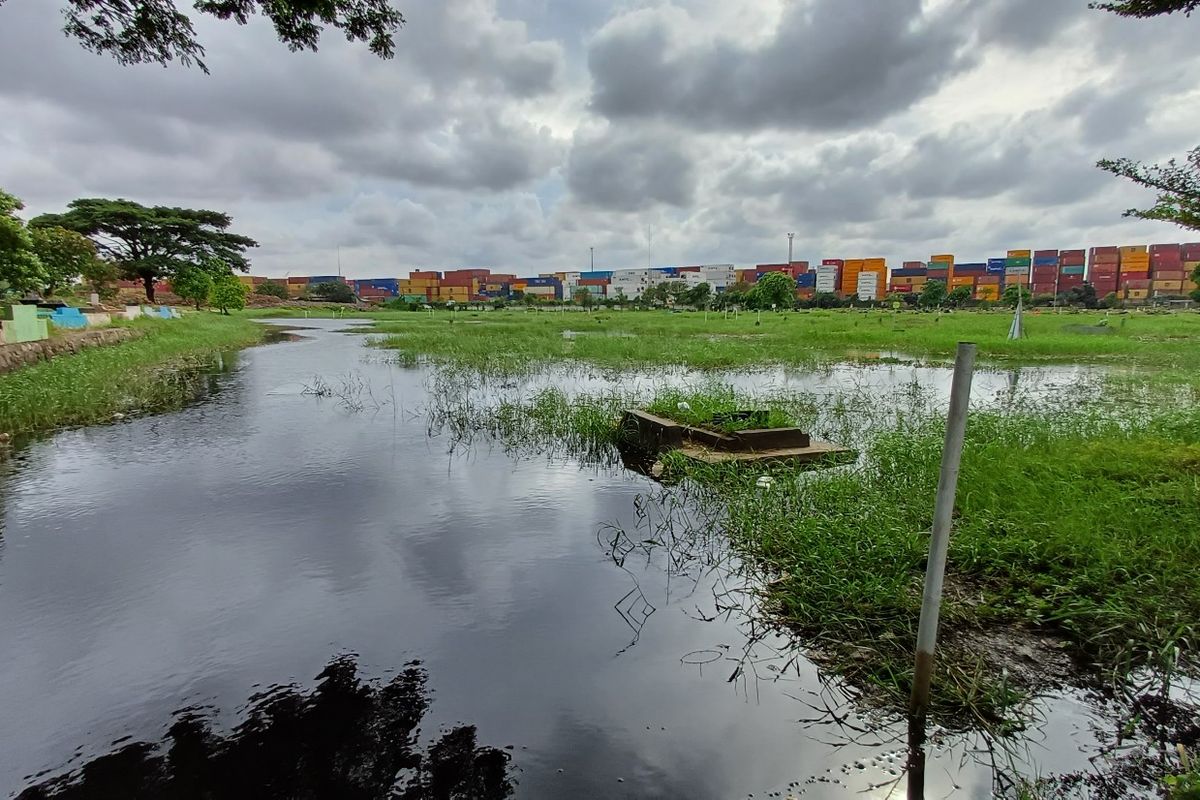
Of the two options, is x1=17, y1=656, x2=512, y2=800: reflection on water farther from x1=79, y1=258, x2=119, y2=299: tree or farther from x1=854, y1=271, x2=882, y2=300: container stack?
x1=854, y1=271, x2=882, y2=300: container stack

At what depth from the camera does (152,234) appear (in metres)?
37.9

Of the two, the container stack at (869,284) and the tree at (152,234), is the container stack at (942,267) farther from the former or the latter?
the tree at (152,234)

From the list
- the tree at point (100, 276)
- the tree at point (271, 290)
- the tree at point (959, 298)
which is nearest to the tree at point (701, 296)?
the tree at point (959, 298)

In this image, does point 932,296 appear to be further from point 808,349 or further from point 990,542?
point 990,542

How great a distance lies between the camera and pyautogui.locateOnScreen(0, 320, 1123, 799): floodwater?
9.02 ft

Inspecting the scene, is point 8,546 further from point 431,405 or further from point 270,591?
point 431,405

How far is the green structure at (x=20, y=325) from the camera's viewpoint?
13.0 m

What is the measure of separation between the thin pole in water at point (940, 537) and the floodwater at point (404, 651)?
0.14 m

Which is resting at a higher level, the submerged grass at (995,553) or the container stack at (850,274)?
the container stack at (850,274)

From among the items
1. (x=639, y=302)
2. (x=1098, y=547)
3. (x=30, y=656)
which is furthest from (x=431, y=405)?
(x=639, y=302)

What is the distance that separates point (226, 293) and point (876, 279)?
306 ft

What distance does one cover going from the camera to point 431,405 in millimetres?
11297

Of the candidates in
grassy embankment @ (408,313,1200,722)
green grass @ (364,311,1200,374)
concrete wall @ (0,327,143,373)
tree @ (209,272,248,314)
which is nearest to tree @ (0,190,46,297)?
concrete wall @ (0,327,143,373)

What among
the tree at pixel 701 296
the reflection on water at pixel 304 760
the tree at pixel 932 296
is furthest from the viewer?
the tree at pixel 701 296
